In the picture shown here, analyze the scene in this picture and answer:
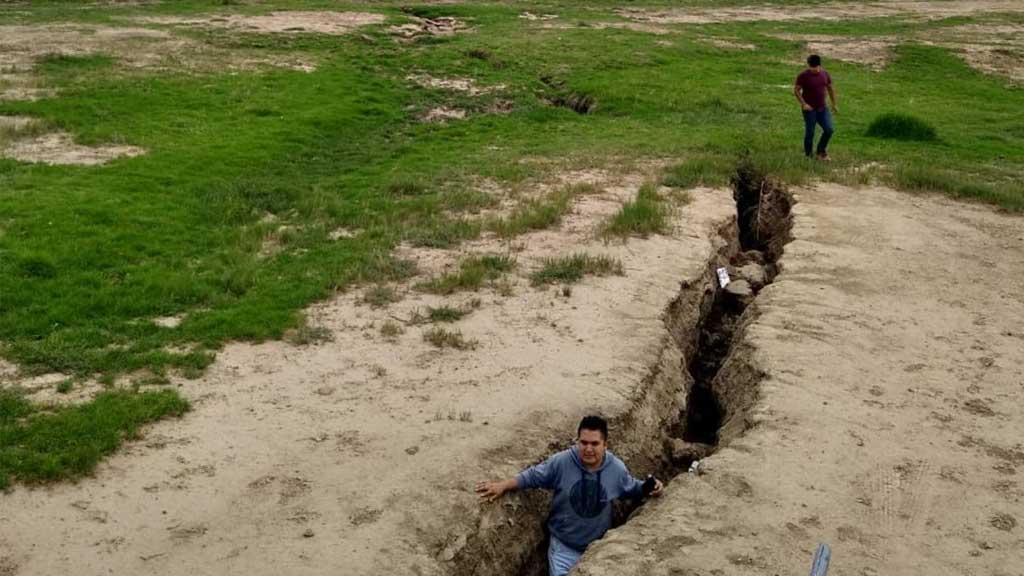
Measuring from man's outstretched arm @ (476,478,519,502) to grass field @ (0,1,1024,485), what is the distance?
3.33 metres

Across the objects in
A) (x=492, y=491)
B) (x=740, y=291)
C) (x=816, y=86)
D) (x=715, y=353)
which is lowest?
(x=715, y=353)

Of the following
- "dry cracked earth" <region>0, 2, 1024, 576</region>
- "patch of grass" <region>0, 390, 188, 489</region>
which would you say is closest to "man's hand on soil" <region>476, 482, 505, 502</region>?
"dry cracked earth" <region>0, 2, 1024, 576</region>

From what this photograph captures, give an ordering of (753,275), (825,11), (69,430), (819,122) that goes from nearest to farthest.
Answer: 1. (69,430)
2. (753,275)
3. (819,122)
4. (825,11)

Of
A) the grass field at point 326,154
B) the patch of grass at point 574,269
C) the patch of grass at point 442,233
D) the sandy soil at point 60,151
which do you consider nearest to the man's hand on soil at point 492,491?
the grass field at point 326,154

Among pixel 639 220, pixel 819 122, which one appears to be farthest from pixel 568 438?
pixel 819 122

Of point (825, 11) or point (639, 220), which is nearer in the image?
point (639, 220)

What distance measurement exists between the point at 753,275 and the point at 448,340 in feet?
18.2

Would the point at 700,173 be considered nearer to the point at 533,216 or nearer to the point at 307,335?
the point at 533,216

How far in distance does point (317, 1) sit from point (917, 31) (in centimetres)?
2575

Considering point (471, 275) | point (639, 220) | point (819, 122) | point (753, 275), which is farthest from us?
point (819, 122)

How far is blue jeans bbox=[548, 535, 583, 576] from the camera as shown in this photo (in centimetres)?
843

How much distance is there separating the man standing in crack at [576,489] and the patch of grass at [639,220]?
21.8 feet

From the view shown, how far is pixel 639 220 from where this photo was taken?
15383mm

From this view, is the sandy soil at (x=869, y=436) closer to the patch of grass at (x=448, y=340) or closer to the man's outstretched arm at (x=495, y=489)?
the man's outstretched arm at (x=495, y=489)
